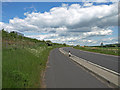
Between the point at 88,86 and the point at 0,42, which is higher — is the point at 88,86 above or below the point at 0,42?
below

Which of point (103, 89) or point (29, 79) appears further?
point (29, 79)

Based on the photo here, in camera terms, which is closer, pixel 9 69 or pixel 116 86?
pixel 116 86

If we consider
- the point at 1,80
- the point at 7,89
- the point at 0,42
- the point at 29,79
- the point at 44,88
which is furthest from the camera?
the point at 0,42

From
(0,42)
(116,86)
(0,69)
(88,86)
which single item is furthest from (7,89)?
(0,42)

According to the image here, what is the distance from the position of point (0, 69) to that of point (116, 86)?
6128 mm

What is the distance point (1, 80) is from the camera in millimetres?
5242

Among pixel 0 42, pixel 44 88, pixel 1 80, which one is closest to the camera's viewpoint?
pixel 1 80

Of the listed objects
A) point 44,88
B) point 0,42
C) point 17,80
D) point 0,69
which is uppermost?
point 0,42

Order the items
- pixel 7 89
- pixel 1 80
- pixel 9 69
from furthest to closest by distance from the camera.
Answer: pixel 9 69 → pixel 1 80 → pixel 7 89

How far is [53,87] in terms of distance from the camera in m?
5.75

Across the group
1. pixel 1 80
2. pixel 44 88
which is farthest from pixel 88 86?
pixel 1 80

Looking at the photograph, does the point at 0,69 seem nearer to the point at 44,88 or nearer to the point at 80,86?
the point at 44,88

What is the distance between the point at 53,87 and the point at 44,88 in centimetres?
45

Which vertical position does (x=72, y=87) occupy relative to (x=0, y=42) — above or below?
below
